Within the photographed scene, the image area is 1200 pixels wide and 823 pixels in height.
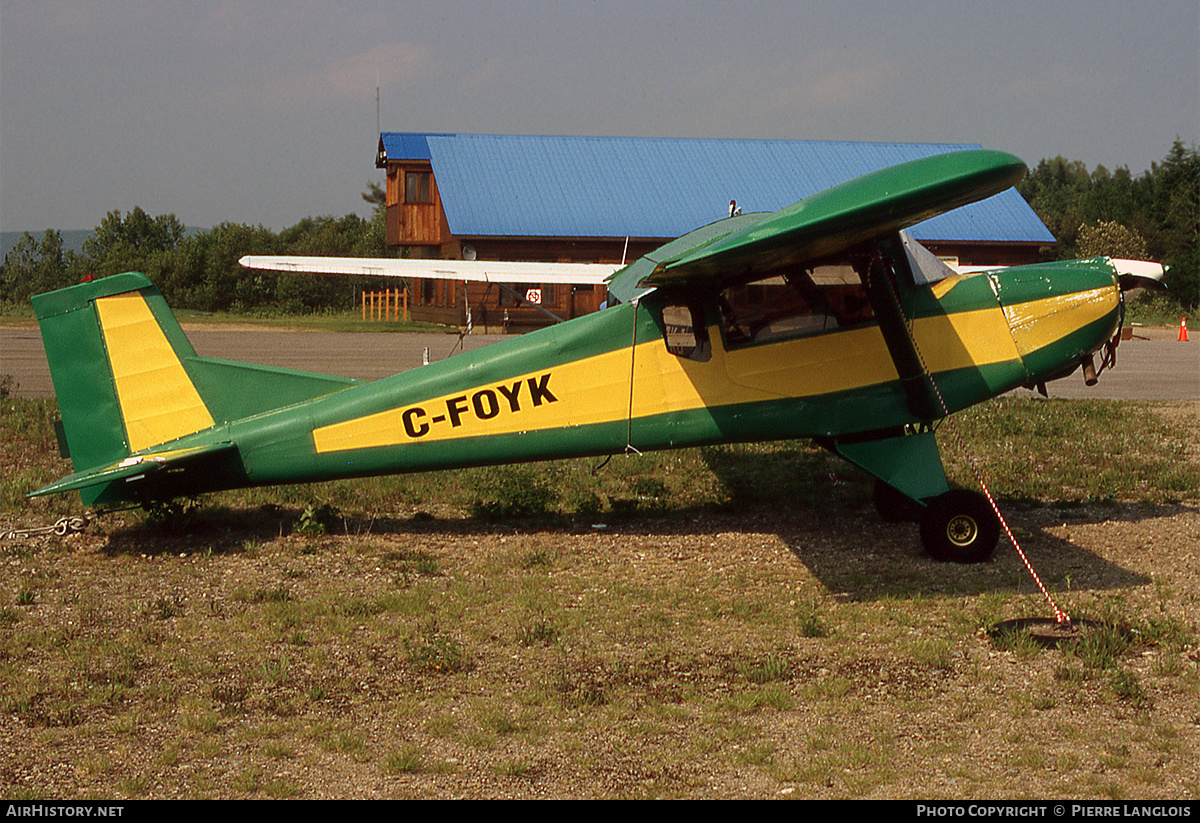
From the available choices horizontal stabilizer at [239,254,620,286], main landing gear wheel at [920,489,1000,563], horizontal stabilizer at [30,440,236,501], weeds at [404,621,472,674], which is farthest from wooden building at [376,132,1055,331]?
weeds at [404,621,472,674]

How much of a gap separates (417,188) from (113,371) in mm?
33274

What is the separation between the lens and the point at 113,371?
311 inches

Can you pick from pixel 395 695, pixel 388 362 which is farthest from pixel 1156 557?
pixel 388 362

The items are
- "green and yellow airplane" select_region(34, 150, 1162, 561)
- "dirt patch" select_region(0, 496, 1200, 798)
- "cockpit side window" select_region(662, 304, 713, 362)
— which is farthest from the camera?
"cockpit side window" select_region(662, 304, 713, 362)

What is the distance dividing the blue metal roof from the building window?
2.81 feet

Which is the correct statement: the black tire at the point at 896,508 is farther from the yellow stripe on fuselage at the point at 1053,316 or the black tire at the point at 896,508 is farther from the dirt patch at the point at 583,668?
the yellow stripe on fuselage at the point at 1053,316

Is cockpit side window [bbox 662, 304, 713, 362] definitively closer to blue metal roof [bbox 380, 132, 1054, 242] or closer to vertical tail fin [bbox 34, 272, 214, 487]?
vertical tail fin [bbox 34, 272, 214, 487]

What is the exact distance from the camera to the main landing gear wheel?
760cm

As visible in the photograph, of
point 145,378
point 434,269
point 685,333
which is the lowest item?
point 685,333

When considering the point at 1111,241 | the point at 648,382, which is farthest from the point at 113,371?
the point at 1111,241

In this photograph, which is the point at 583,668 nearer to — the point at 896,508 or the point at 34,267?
the point at 896,508

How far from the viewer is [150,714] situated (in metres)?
5.07

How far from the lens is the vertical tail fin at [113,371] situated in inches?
308

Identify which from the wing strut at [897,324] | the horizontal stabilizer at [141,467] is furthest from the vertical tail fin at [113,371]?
the wing strut at [897,324]
